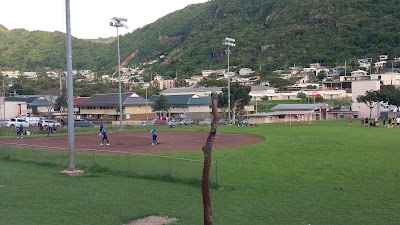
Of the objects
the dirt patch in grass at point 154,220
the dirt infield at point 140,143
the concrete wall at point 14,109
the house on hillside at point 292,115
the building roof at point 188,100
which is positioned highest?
the building roof at point 188,100

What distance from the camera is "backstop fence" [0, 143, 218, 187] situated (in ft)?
61.6

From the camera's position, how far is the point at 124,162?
79.7 ft

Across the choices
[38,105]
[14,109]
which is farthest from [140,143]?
[38,105]

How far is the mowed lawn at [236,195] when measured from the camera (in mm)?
12646

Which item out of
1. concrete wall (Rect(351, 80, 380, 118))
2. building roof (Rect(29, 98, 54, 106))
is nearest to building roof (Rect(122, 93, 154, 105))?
building roof (Rect(29, 98, 54, 106))

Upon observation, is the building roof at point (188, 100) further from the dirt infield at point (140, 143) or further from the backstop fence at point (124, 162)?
the backstop fence at point (124, 162)

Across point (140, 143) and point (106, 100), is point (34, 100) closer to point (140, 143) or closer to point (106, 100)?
point (106, 100)

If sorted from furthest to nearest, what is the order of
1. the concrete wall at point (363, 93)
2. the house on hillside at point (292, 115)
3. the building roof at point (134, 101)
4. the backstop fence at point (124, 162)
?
1. the concrete wall at point (363, 93)
2. the building roof at point (134, 101)
3. the house on hillside at point (292, 115)
4. the backstop fence at point (124, 162)

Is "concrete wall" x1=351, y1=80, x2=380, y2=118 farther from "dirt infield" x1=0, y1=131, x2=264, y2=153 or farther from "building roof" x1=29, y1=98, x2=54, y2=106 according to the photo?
"building roof" x1=29, y1=98, x2=54, y2=106

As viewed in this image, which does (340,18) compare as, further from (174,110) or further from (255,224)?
(255,224)

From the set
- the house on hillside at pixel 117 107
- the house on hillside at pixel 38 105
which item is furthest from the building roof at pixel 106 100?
the house on hillside at pixel 38 105

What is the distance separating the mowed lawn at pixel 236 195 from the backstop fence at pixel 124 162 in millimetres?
678

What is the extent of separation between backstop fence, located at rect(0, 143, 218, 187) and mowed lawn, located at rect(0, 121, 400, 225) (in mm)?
678

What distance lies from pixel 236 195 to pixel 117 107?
227 ft
